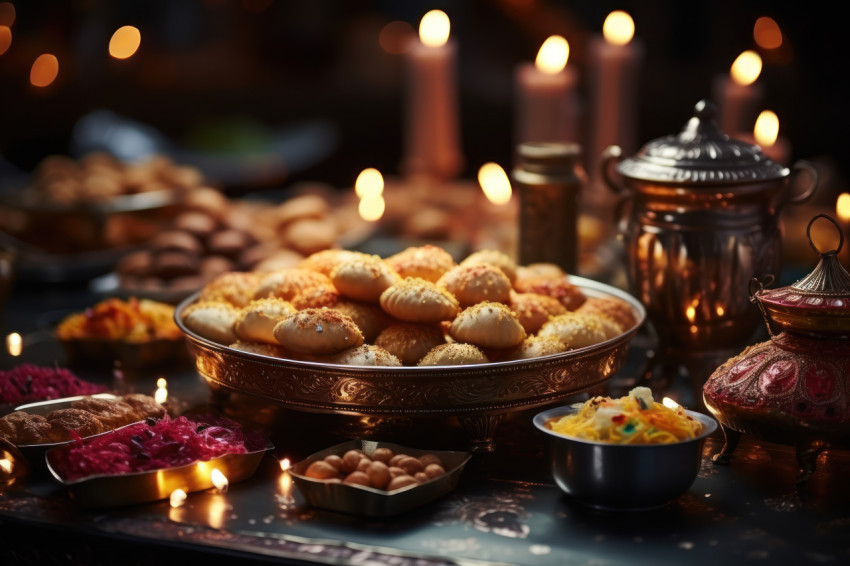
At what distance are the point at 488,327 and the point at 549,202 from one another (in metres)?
0.88

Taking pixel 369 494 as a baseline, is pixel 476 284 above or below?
above

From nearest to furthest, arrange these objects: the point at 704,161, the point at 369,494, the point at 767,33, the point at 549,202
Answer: the point at 369,494
the point at 704,161
the point at 549,202
the point at 767,33

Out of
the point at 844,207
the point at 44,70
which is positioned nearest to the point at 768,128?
the point at 844,207

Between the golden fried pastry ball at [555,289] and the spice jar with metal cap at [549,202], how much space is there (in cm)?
43

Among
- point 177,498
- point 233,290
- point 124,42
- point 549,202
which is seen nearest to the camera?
point 177,498

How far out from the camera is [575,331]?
6.96 ft

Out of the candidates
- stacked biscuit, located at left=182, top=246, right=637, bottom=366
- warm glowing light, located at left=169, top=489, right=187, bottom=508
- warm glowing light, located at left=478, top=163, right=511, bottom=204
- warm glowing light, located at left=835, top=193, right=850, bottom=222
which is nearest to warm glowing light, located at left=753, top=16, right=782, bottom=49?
warm glowing light, located at left=835, top=193, right=850, bottom=222

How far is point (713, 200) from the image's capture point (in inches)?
90.6

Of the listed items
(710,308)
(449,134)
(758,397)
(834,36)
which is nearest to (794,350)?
(758,397)

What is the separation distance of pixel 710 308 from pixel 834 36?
375 cm

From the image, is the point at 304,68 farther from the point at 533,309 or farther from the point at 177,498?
the point at 177,498

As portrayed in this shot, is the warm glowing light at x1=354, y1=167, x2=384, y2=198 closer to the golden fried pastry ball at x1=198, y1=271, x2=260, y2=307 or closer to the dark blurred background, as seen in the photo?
the golden fried pastry ball at x1=198, y1=271, x2=260, y2=307

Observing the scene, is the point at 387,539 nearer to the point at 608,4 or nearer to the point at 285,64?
the point at 608,4

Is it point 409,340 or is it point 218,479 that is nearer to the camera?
point 218,479
